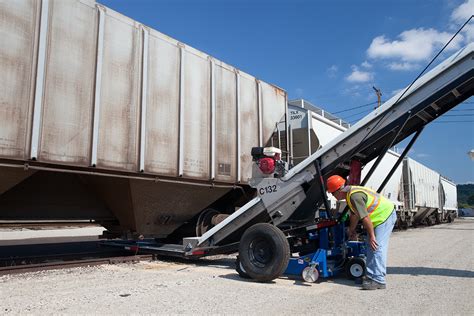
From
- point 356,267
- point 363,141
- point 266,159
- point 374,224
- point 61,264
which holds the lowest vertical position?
point 61,264

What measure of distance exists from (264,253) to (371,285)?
1.54 m

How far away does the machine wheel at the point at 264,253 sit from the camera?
220 inches

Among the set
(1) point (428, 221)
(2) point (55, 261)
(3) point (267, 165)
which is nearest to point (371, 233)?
(3) point (267, 165)

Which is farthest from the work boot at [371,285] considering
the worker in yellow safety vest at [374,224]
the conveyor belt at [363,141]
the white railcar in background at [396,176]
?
the white railcar in background at [396,176]

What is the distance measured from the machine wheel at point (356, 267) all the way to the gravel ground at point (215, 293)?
0.53 ft

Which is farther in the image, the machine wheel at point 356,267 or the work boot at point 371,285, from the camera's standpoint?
the machine wheel at point 356,267

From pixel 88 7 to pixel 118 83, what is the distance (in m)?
1.30

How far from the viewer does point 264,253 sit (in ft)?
19.3

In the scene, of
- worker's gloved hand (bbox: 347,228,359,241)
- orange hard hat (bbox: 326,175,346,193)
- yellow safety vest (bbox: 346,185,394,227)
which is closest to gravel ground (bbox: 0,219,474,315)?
worker's gloved hand (bbox: 347,228,359,241)

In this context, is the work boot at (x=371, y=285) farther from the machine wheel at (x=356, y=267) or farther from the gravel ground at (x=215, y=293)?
the machine wheel at (x=356, y=267)

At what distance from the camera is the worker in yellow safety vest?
5.20 meters

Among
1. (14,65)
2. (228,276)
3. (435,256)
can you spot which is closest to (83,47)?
(14,65)

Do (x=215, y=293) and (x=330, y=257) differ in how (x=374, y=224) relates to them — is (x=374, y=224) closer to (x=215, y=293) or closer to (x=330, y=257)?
(x=330, y=257)

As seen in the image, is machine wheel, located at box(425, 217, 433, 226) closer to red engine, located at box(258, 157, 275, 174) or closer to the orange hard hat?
red engine, located at box(258, 157, 275, 174)
